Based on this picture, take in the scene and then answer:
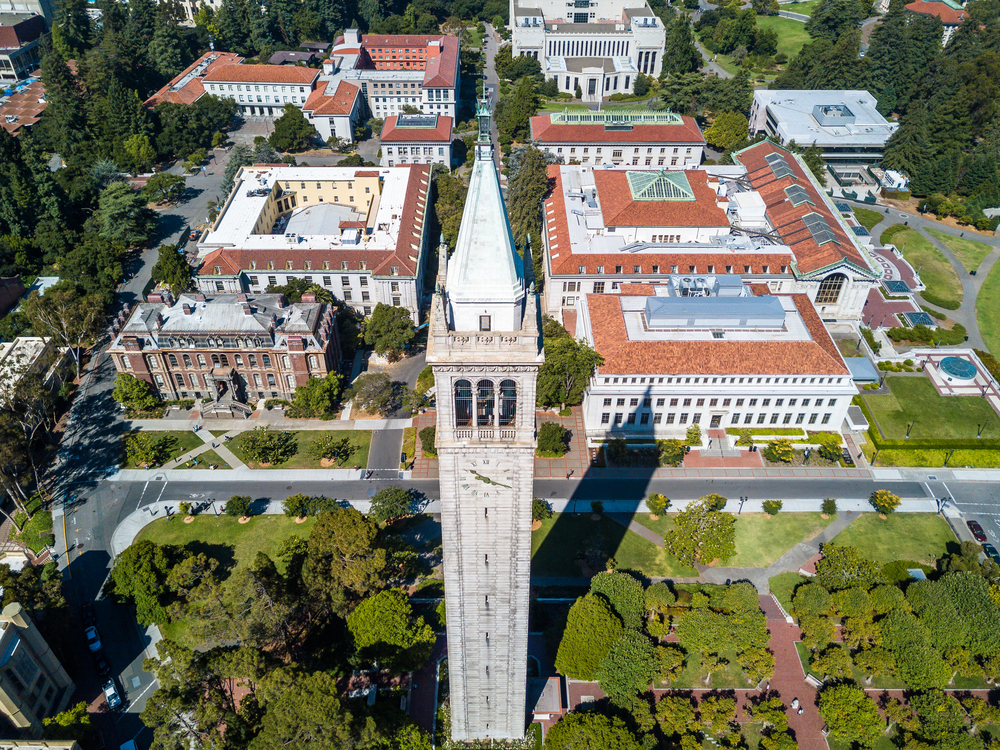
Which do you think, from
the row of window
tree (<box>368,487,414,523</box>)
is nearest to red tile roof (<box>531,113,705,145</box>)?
the row of window

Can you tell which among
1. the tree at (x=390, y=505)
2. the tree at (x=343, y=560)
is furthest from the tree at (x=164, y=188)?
the tree at (x=343, y=560)

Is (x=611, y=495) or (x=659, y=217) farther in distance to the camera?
(x=659, y=217)

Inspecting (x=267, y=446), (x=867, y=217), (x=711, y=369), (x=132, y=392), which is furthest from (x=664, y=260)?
(x=132, y=392)

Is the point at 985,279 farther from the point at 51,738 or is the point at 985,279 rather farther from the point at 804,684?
the point at 51,738

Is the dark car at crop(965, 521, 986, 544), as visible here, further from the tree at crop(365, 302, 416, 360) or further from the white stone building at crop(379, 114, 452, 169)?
the white stone building at crop(379, 114, 452, 169)

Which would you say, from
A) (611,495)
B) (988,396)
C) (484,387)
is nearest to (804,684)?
(611,495)

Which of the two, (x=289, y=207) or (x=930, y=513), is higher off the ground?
(x=289, y=207)
